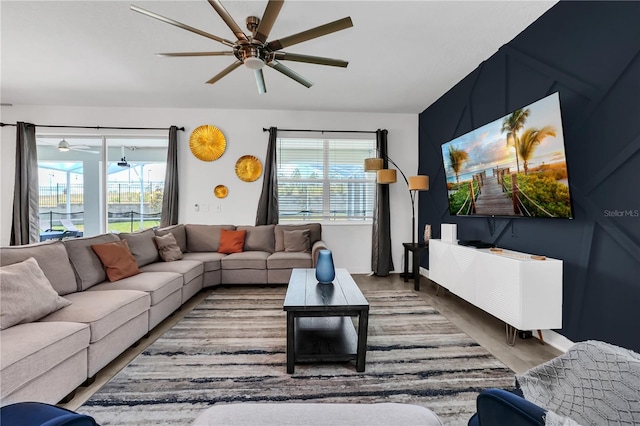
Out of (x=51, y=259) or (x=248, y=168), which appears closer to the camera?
(x=51, y=259)

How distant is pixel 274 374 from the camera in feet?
6.55

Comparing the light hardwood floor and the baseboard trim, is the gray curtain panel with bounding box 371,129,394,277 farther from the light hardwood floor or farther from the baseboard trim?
the baseboard trim

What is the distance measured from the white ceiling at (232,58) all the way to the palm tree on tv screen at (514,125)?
2.72 feet

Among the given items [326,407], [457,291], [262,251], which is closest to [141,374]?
[326,407]

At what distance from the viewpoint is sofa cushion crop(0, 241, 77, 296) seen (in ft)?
6.82

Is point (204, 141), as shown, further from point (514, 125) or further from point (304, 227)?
point (514, 125)

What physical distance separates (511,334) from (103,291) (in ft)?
11.3

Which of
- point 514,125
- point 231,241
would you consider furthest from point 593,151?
point 231,241

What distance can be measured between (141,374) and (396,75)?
3863 millimetres

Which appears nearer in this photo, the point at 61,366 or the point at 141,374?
the point at 61,366

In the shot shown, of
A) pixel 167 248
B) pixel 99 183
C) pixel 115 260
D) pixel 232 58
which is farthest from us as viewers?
pixel 99 183

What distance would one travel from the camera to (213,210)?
16.3 feet

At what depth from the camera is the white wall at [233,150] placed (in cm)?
472

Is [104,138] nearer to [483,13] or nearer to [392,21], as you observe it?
[392,21]
